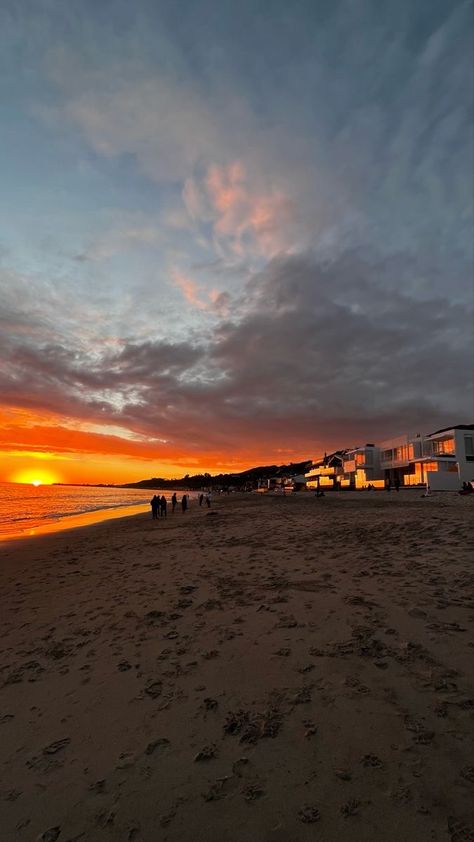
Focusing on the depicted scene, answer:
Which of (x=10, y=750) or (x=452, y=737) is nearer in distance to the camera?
(x=452, y=737)

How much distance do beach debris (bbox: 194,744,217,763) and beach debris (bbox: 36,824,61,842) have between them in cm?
110

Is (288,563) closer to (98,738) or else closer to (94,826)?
(98,738)

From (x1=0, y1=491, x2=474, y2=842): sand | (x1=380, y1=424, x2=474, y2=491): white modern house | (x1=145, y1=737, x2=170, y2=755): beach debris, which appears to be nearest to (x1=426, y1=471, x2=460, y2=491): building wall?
(x1=380, y1=424, x2=474, y2=491): white modern house

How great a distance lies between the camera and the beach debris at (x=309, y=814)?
279cm

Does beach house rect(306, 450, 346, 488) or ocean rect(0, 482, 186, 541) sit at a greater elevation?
beach house rect(306, 450, 346, 488)

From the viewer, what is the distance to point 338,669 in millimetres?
4707

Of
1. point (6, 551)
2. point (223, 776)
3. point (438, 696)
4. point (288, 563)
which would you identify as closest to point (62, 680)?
point (223, 776)

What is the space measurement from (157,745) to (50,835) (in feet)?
3.43

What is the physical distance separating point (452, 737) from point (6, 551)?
1872 centimetres

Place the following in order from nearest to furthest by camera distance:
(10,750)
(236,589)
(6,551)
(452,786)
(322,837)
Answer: (322,837) < (452,786) < (10,750) < (236,589) < (6,551)

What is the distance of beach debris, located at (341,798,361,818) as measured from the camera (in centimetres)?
281

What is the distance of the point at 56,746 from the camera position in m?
3.95

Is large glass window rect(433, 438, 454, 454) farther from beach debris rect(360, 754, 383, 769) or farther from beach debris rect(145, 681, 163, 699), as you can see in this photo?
beach debris rect(360, 754, 383, 769)

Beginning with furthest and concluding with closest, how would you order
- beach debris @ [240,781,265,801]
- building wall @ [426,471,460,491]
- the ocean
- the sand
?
building wall @ [426,471,460,491]
the ocean
beach debris @ [240,781,265,801]
the sand
